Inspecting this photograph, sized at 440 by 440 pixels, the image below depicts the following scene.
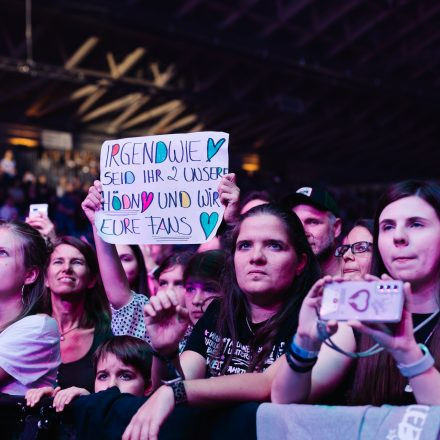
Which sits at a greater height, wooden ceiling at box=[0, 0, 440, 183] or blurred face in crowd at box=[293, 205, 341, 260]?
wooden ceiling at box=[0, 0, 440, 183]

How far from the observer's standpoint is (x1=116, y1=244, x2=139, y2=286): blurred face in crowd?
3912 millimetres

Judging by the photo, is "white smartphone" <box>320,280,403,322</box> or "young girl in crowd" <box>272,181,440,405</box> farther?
"young girl in crowd" <box>272,181,440,405</box>

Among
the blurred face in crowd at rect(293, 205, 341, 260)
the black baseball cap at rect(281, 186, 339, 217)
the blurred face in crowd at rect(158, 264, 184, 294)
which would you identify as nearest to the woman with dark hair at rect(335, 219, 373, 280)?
the blurred face in crowd at rect(293, 205, 341, 260)

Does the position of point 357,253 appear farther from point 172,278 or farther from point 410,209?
point 410,209

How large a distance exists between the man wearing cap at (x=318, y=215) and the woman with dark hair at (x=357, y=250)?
0.32 ft

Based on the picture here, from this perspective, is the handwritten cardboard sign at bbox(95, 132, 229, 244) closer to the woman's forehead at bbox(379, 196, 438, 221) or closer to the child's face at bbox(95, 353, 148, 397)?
the child's face at bbox(95, 353, 148, 397)

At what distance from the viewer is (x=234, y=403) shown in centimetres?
195

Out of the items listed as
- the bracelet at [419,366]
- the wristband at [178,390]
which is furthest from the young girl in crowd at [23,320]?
the bracelet at [419,366]

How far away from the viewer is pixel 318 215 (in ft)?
11.1

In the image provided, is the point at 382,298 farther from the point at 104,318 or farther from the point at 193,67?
the point at 193,67

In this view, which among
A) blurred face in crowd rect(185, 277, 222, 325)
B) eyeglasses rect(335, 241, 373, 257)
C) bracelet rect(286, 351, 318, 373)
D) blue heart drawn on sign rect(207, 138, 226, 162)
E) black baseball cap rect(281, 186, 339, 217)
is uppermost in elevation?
blue heart drawn on sign rect(207, 138, 226, 162)

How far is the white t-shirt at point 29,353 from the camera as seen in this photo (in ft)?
8.46

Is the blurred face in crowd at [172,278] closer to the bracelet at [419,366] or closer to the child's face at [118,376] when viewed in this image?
the child's face at [118,376]

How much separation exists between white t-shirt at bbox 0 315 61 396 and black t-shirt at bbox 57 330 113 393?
272 millimetres
